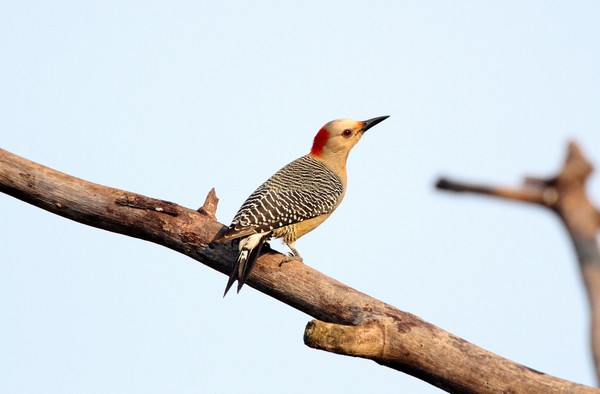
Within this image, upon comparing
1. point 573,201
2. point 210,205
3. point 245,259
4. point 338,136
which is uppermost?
point 338,136

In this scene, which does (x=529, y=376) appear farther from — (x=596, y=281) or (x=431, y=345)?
(x=596, y=281)

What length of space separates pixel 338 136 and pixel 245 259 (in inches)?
125

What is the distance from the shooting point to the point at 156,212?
6848mm

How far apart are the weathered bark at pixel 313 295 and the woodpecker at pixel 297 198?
21cm

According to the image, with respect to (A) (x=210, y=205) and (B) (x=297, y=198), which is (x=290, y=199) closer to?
(B) (x=297, y=198)

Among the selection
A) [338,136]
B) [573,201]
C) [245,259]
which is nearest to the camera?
[573,201]

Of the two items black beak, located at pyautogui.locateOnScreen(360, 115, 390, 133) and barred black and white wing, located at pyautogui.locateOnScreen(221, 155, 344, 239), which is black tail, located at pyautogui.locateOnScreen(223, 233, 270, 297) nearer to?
barred black and white wing, located at pyautogui.locateOnScreen(221, 155, 344, 239)

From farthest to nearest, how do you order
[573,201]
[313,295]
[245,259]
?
[245,259] → [313,295] → [573,201]

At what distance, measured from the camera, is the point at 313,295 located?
6.45 metres

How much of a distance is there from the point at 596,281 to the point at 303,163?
27.5 ft

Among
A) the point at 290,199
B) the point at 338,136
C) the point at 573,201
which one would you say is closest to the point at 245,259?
the point at 290,199

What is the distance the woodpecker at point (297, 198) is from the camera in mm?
6871

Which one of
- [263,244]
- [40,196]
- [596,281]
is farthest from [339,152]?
[596,281]

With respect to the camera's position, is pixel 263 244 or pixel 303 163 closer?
pixel 263 244
